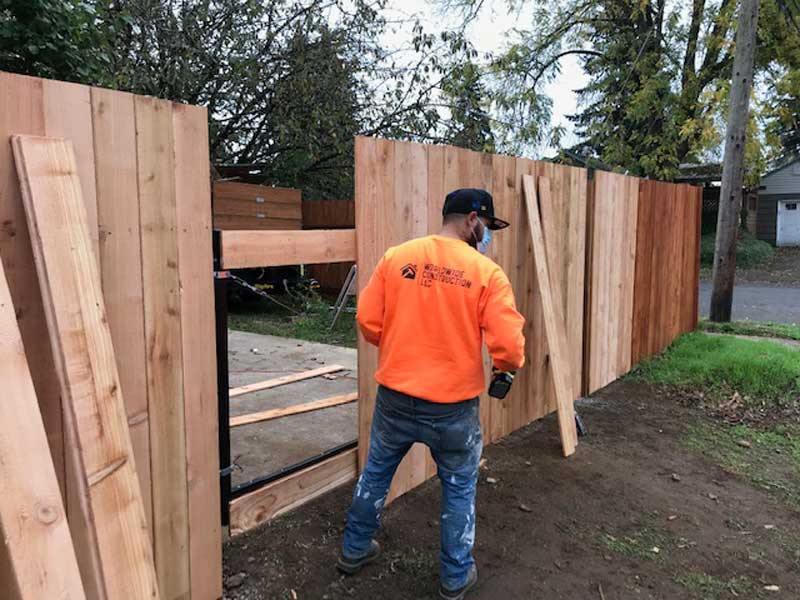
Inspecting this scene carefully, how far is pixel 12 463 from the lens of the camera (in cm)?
163

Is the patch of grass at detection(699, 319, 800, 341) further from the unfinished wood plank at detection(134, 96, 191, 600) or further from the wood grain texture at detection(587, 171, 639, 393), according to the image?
the unfinished wood plank at detection(134, 96, 191, 600)

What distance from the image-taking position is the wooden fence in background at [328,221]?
13.5 m

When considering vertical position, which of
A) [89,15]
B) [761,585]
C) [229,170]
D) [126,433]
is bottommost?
[761,585]

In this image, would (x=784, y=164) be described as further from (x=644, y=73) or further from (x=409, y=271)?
(x=409, y=271)

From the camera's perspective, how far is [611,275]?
6.27m

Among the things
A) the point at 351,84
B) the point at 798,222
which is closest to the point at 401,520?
the point at 351,84

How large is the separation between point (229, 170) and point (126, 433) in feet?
33.5

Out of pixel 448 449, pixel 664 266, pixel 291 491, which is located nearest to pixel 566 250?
pixel 664 266

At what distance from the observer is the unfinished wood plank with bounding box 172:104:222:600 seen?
8.18ft

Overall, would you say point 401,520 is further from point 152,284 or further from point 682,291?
point 682,291

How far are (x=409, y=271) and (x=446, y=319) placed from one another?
0.91 ft

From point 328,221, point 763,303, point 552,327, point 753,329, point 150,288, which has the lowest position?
point 763,303

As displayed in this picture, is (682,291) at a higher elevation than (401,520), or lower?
higher

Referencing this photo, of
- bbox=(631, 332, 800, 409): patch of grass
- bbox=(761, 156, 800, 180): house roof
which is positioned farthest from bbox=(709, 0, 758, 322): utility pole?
bbox=(761, 156, 800, 180): house roof
